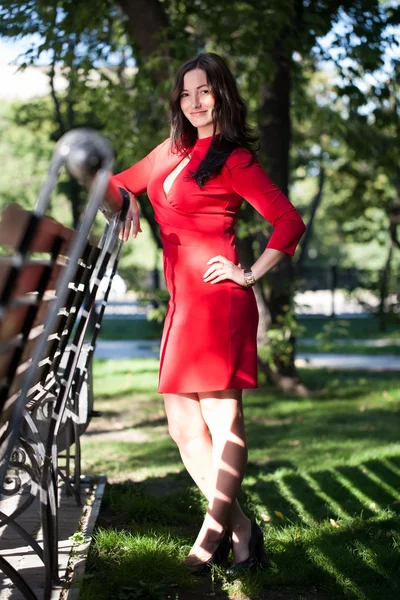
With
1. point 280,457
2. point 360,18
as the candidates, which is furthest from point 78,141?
point 360,18

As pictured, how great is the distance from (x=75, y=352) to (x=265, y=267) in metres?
0.80

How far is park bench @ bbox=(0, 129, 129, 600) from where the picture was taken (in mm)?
1820

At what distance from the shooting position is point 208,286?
3.26 metres

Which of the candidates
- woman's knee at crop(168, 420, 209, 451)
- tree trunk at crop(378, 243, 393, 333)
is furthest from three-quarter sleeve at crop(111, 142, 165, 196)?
tree trunk at crop(378, 243, 393, 333)

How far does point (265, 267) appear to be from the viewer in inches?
126

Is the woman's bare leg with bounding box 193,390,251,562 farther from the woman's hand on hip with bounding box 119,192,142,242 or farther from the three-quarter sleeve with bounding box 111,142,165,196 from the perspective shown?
the three-quarter sleeve with bounding box 111,142,165,196

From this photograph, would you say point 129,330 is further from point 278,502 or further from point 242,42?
point 278,502

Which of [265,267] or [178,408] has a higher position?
[265,267]

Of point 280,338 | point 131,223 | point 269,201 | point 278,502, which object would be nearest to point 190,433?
point 131,223

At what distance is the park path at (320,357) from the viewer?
12859mm

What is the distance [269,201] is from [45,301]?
1.09 m

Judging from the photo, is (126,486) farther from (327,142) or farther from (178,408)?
(327,142)

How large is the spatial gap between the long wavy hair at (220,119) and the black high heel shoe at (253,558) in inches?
54.6

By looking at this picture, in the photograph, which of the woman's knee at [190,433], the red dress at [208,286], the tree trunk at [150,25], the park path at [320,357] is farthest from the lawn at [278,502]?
the tree trunk at [150,25]
